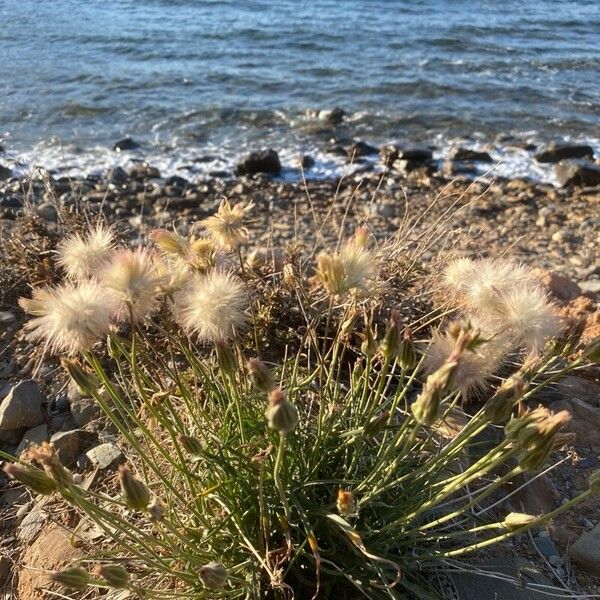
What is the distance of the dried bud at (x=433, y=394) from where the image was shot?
1.60 m

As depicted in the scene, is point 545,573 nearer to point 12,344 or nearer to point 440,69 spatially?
point 12,344

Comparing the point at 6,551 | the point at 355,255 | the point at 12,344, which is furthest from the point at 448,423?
the point at 12,344

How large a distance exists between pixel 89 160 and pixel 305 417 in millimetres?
8396

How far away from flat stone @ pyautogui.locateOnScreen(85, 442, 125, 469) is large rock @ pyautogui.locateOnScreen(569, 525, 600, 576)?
1688 mm

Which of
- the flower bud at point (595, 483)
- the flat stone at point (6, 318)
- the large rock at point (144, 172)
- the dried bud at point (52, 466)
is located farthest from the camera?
the large rock at point (144, 172)

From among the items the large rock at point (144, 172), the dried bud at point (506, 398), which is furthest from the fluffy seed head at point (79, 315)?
the large rock at point (144, 172)

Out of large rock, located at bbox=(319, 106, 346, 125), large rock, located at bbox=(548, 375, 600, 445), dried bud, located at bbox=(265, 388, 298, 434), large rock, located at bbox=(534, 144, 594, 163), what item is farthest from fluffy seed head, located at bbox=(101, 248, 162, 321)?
large rock, located at bbox=(319, 106, 346, 125)

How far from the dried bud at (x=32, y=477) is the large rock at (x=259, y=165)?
799cm

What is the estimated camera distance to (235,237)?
2146 mm

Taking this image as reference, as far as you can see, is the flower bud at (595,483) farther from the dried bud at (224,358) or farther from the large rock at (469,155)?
the large rock at (469,155)

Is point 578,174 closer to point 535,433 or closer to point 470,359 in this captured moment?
point 470,359

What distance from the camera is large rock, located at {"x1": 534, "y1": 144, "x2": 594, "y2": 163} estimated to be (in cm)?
1003

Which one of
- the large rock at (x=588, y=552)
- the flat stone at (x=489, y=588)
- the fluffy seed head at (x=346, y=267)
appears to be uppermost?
the fluffy seed head at (x=346, y=267)

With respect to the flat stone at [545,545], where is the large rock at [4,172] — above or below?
below
